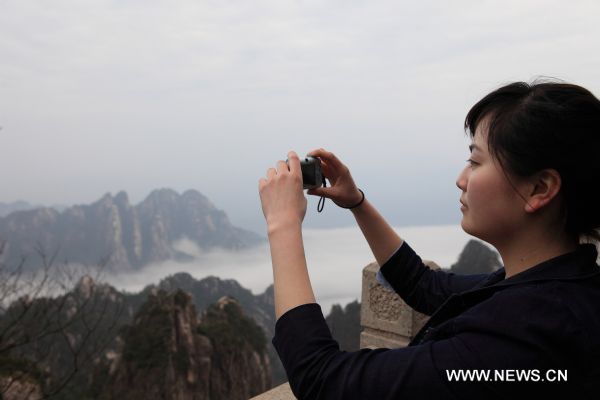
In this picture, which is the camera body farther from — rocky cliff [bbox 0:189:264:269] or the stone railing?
rocky cliff [bbox 0:189:264:269]

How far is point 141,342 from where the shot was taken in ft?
76.0

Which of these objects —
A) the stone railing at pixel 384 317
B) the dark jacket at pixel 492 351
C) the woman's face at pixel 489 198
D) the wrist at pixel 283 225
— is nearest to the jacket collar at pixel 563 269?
the dark jacket at pixel 492 351

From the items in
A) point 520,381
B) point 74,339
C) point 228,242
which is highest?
point 520,381

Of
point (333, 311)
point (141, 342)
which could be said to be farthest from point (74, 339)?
point (333, 311)

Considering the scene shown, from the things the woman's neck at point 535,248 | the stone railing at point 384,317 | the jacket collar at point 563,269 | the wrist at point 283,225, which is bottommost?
the stone railing at point 384,317

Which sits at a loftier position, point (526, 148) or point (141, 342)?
point (526, 148)

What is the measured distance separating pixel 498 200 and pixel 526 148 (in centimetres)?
13

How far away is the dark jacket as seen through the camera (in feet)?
2.95

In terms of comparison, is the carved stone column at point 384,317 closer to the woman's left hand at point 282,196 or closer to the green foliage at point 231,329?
the woman's left hand at point 282,196

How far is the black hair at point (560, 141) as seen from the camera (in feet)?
3.37

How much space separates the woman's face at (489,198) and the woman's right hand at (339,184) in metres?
0.57

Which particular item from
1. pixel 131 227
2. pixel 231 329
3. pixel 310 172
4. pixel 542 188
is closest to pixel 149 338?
pixel 231 329

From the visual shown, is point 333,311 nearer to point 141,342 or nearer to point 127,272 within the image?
point 141,342

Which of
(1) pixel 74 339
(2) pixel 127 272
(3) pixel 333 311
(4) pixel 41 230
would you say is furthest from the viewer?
(2) pixel 127 272
